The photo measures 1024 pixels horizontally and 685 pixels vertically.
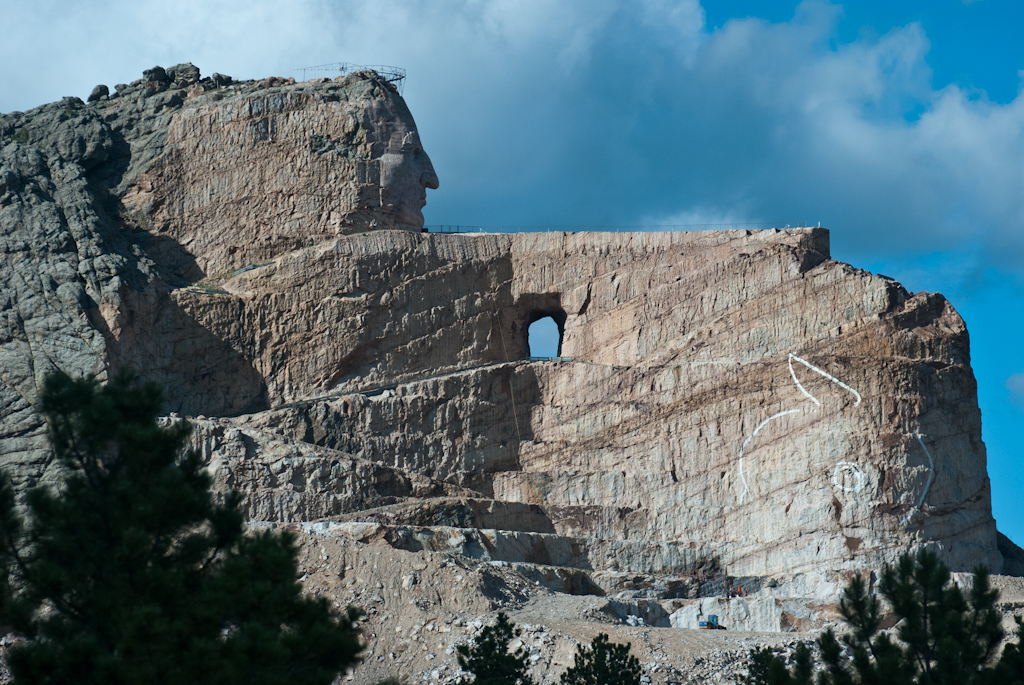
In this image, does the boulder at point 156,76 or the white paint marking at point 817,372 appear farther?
the boulder at point 156,76

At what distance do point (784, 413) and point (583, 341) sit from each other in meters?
7.86

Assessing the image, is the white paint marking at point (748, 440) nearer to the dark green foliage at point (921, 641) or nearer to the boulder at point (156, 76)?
the dark green foliage at point (921, 641)

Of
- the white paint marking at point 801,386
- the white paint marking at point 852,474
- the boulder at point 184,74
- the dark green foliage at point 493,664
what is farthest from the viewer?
the boulder at point 184,74

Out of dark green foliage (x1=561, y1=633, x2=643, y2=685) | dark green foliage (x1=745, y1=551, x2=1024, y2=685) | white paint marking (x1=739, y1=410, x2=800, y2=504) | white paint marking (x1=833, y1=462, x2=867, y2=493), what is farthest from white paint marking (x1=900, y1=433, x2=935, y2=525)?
dark green foliage (x1=745, y1=551, x2=1024, y2=685)

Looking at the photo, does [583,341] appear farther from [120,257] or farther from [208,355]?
[120,257]

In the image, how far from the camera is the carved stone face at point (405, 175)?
5162 centimetres

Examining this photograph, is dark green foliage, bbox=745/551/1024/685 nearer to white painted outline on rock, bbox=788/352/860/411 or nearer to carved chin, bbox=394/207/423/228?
white painted outline on rock, bbox=788/352/860/411

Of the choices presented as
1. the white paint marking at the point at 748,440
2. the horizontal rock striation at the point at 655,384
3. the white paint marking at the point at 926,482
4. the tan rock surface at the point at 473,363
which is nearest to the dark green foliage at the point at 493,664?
the tan rock surface at the point at 473,363

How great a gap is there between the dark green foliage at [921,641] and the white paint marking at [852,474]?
18.5 metres

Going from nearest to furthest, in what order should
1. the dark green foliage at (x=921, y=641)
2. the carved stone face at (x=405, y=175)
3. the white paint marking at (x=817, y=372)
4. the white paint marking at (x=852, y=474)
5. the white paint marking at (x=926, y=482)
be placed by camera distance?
the dark green foliage at (x=921, y=641)
the white paint marking at (x=926, y=482)
the white paint marking at (x=852, y=474)
the white paint marking at (x=817, y=372)
the carved stone face at (x=405, y=175)

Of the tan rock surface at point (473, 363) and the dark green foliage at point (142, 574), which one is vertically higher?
the tan rock surface at point (473, 363)

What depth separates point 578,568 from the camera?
44.2m

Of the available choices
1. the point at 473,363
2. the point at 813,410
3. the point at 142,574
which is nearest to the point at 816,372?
the point at 813,410

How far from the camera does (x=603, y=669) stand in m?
30.0
